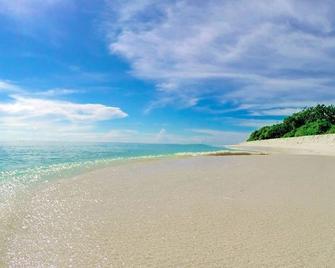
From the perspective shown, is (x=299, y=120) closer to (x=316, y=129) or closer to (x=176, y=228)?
(x=316, y=129)

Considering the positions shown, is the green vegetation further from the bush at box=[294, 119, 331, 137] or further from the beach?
the beach

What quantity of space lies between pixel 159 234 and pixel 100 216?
1268 mm

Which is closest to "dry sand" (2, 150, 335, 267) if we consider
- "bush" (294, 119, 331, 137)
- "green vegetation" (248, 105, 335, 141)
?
"bush" (294, 119, 331, 137)

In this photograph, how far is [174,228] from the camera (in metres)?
4.32

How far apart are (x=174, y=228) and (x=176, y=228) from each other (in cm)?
3

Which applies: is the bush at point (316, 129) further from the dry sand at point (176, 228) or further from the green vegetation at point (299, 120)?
the dry sand at point (176, 228)

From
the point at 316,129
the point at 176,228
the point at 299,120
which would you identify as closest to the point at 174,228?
the point at 176,228

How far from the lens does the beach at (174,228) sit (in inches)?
131

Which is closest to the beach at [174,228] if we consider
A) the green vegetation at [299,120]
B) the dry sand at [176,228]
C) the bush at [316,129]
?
the dry sand at [176,228]

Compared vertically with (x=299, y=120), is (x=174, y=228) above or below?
below

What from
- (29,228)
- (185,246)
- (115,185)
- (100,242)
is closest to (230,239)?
(185,246)

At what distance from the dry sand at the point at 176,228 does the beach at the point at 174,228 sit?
11 mm

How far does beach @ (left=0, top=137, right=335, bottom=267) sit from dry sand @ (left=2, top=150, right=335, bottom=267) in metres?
0.01

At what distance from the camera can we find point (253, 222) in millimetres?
4566
